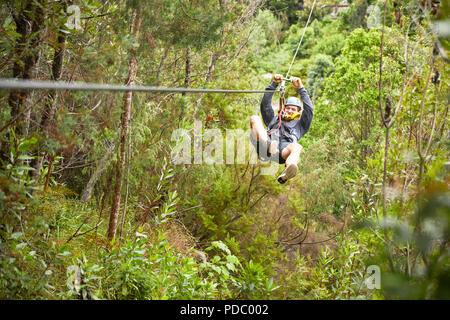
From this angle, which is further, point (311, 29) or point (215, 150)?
point (311, 29)

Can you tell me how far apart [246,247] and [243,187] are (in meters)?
1.21

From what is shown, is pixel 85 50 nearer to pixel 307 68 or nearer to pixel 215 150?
pixel 215 150

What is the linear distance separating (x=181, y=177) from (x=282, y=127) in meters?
3.99

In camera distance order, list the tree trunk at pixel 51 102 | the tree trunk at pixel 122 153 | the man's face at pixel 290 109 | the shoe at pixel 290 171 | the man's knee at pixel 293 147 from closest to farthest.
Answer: the tree trunk at pixel 51 102 → the shoe at pixel 290 171 → the man's knee at pixel 293 147 → the man's face at pixel 290 109 → the tree trunk at pixel 122 153

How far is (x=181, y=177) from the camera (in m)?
8.27

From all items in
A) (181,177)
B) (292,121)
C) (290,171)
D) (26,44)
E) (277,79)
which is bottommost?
(181,177)

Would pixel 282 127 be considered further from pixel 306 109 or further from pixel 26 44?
pixel 26 44

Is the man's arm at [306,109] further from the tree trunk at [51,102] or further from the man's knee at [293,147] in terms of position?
the tree trunk at [51,102]

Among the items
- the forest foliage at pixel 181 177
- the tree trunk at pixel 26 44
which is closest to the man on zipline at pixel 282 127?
the forest foliage at pixel 181 177

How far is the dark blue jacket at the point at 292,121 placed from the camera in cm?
446

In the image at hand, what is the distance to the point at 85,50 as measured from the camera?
147 inches

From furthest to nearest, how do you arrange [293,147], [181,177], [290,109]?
[181,177] < [290,109] < [293,147]

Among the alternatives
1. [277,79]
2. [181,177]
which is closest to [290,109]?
[277,79]
